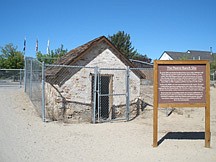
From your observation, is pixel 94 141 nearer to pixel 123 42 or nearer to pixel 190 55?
pixel 123 42

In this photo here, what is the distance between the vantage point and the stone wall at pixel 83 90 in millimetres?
10922

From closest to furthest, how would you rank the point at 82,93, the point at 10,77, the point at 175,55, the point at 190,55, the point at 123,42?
the point at 82,93 → the point at 10,77 → the point at 123,42 → the point at 175,55 → the point at 190,55

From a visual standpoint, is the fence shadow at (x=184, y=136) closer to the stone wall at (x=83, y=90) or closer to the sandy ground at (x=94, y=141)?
the sandy ground at (x=94, y=141)

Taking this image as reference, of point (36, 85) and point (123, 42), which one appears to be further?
point (123, 42)

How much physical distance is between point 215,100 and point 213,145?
920 cm

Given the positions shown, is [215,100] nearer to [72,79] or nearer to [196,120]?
[196,120]

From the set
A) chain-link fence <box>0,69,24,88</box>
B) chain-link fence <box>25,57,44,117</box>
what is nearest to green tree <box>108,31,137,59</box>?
chain-link fence <box>0,69,24,88</box>

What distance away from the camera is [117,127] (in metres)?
9.57

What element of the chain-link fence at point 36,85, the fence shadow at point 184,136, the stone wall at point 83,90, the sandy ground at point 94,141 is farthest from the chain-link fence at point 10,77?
the fence shadow at point 184,136

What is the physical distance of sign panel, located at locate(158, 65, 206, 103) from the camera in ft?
23.1

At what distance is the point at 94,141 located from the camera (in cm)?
733

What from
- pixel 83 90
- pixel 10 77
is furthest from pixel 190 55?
pixel 83 90

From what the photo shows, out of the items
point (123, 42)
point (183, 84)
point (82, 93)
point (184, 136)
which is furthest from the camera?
point (123, 42)

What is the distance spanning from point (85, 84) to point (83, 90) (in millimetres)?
302
